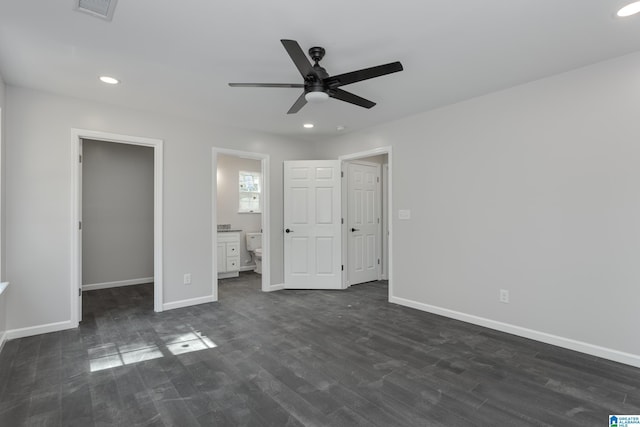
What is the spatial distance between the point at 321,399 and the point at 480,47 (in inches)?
108

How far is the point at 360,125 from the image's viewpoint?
4.54 m

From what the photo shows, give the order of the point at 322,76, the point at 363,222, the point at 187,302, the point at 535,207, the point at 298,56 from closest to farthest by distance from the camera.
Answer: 1. the point at 298,56
2. the point at 322,76
3. the point at 535,207
4. the point at 187,302
5. the point at 363,222

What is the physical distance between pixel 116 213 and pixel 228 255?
6.36ft

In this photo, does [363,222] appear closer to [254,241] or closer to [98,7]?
[254,241]

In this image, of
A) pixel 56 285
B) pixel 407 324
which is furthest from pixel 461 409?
pixel 56 285

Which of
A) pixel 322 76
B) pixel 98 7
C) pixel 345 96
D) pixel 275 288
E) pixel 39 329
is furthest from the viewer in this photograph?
pixel 275 288

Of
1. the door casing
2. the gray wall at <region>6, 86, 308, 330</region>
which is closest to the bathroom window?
the door casing

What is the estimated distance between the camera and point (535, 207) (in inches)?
121

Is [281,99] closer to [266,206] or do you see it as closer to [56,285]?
[266,206]

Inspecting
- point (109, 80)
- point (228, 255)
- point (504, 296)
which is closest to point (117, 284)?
point (228, 255)

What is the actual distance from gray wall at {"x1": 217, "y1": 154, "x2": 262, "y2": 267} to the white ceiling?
9.72ft

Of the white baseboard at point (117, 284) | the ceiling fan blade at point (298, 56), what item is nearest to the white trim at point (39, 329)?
the white baseboard at point (117, 284)

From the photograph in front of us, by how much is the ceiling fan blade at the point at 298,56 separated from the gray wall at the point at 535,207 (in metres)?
2.16

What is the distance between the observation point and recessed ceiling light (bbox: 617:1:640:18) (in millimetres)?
1966
